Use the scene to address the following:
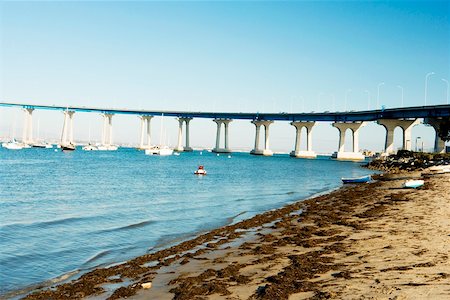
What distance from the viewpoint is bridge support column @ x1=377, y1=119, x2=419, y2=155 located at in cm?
13375

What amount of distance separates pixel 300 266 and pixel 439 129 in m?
102

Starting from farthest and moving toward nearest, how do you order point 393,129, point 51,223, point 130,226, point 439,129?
point 393,129
point 439,129
point 51,223
point 130,226

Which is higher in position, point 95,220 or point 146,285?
point 146,285

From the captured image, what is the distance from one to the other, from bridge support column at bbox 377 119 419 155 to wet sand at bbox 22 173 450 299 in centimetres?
11912

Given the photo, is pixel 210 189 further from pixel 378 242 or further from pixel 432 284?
pixel 432 284

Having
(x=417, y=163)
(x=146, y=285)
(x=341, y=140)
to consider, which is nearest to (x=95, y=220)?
(x=146, y=285)

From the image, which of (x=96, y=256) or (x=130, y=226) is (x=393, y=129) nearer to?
(x=130, y=226)

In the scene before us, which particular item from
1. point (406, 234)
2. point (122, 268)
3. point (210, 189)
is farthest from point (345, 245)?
point (210, 189)

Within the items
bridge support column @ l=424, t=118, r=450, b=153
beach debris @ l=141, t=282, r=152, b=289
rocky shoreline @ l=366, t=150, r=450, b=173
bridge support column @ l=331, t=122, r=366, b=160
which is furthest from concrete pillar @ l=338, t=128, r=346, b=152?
beach debris @ l=141, t=282, r=152, b=289

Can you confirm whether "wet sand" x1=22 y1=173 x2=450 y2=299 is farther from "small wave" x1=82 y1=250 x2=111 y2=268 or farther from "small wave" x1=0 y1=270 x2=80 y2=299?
"small wave" x1=82 y1=250 x2=111 y2=268

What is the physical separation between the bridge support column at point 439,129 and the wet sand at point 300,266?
8601cm

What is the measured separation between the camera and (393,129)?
14000 cm

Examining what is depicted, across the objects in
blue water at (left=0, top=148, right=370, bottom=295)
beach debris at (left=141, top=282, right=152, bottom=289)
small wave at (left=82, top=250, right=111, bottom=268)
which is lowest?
blue water at (left=0, top=148, right=370, bottom=295)

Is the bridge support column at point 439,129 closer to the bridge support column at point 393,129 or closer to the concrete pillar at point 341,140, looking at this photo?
the bridge support column at point 393,129
